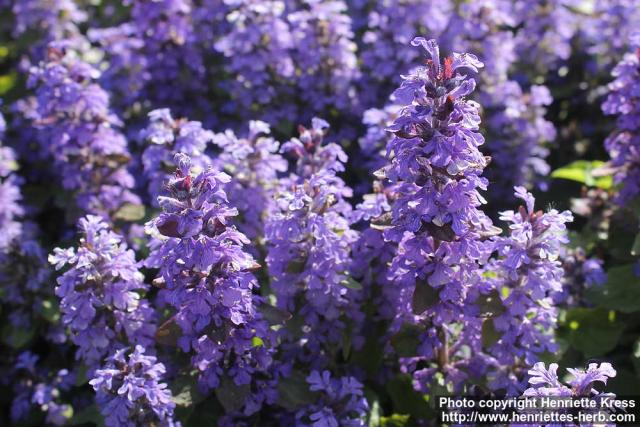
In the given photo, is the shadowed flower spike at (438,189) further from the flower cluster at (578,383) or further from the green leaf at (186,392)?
the green leaf at (186,392)

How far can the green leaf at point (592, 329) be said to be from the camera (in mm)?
4793

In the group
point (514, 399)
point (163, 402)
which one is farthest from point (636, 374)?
point (163, 402)

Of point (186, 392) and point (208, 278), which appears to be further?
point (186, 392)

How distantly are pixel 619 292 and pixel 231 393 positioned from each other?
8.26ft

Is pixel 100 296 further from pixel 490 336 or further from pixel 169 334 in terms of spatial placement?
pixel 490 336

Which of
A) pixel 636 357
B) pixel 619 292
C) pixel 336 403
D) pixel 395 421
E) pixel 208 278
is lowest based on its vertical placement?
pixel 395 421

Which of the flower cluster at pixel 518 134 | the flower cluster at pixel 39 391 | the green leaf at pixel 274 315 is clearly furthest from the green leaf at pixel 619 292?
the flower cluster at pixel 39 391

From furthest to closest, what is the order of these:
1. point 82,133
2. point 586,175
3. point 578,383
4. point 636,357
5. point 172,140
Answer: point 586,175, point 82,133, point 172,140, point 636,357, point 578,383

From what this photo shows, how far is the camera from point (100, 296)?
169 inches

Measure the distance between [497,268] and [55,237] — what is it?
4.10 m

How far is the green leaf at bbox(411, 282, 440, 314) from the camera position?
13.0 ft

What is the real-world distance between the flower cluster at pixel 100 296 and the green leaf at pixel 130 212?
1059 millimetres

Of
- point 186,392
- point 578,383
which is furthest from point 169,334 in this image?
point 578,383

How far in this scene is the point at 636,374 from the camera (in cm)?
470
